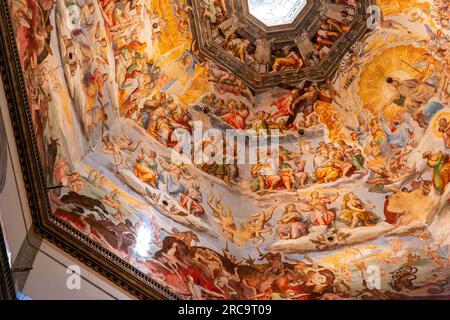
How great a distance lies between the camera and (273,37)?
15.1m

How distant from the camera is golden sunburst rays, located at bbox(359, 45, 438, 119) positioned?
44.0 feet

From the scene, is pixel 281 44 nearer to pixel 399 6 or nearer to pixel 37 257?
pixel 399 6

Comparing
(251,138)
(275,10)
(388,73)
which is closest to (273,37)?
(275,10)

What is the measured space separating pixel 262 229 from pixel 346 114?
9.57 feet

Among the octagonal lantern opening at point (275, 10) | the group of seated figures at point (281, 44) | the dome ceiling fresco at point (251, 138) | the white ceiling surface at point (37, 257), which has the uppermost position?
the octagonal lantern opening at point (275, 10)

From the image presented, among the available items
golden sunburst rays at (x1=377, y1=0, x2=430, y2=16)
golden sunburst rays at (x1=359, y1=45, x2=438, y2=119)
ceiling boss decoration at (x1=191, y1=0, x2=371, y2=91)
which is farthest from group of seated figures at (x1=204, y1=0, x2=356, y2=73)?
golden sunburst rays at (x1=359, y1=45, x2=438, y2=119)

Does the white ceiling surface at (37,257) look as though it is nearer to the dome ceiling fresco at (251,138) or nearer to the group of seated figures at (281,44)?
the dome ceiling fresco at (251,138)

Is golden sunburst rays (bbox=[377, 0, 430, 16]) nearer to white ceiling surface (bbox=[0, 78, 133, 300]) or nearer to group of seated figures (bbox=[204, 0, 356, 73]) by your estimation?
group of seated figures (bbox=[204, 0, 356, 73])

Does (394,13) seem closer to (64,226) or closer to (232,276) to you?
(232,276)

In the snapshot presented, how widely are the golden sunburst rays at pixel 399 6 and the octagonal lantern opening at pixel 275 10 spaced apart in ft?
6.22

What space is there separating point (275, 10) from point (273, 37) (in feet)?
2.07

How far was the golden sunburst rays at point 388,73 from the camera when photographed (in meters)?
13.4

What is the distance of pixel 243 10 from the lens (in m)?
15.0

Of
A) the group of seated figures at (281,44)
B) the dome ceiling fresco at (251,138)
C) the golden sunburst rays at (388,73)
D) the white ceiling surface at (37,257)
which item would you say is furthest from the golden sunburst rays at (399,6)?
the white ceiling surface at (37,257)
